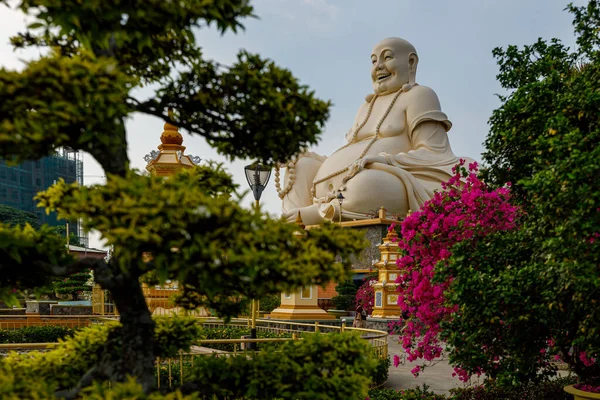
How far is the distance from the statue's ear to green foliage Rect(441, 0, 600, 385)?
19902 millimetres

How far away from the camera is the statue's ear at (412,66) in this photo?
26031mm

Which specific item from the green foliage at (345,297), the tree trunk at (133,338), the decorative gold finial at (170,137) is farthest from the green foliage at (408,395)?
the green foliage at (345,297)

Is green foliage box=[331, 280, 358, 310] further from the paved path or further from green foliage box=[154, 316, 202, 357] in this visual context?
green foliage box=[154, 316, 202, 357]

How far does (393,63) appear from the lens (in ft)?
84.1

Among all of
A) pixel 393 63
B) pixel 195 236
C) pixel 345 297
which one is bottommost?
pixel 345 297

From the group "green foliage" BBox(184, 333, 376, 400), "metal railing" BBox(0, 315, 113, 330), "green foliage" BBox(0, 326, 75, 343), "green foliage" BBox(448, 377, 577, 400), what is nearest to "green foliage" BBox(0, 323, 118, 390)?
"green foliage" BBox(184, 333, 376, 400)

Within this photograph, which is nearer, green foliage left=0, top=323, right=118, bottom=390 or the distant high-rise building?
green foliage left=0, top=323, right=118, bottom=390

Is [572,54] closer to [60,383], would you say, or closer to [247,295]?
[247,295]

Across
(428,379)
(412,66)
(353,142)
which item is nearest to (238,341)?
(428,379)

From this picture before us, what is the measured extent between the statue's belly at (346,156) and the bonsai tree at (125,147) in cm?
2173

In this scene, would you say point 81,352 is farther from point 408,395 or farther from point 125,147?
point 408,395

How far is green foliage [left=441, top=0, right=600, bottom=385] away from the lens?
4.14m

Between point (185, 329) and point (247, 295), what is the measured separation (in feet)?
3.13

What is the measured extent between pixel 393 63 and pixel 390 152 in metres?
4.05
